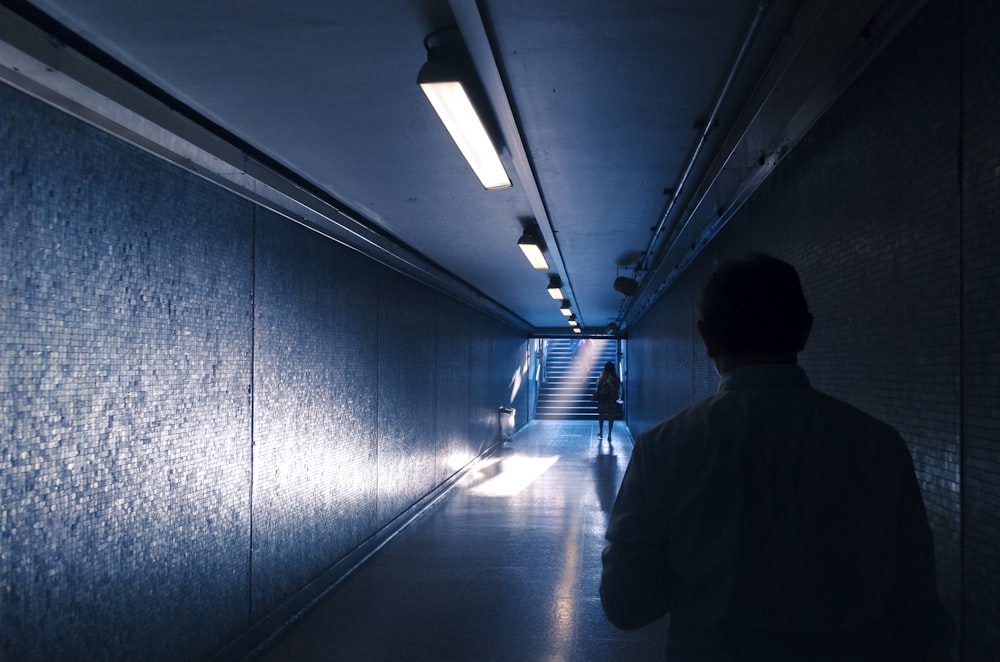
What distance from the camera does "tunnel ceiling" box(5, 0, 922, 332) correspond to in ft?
6.63

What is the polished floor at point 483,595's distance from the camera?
341 cm

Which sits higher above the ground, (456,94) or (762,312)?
(456,94)

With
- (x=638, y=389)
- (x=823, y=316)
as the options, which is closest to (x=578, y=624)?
(x=823, y=316)

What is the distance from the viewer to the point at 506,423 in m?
13.0

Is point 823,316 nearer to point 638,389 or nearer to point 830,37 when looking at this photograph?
point 830,37

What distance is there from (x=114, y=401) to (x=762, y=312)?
2.37 m

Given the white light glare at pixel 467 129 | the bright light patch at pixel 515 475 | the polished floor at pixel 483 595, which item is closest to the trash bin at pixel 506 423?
the bright light patch at pixel 515 475

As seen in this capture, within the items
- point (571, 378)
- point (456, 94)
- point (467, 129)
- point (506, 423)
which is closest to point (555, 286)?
point (506, 423)

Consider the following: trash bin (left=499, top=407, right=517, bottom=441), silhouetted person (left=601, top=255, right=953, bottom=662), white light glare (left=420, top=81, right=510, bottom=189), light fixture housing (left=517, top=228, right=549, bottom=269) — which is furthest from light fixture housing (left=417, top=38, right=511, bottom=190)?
trash bin (left=499, top=407, right=517, bottom=441)

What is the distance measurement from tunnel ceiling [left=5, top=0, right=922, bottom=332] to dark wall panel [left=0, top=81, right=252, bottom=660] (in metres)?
0.37

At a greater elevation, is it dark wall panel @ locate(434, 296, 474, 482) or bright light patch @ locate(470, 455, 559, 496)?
dark wall panel @ locate(434, 296, 474, 482)

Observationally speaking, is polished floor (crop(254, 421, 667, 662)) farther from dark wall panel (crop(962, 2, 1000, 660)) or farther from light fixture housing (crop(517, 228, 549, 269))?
light fixture housing (crop(517, 228, 549, 269))

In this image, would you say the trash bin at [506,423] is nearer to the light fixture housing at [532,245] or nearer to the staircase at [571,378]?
the staircase at [571,378]

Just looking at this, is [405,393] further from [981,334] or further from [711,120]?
[981,334]
